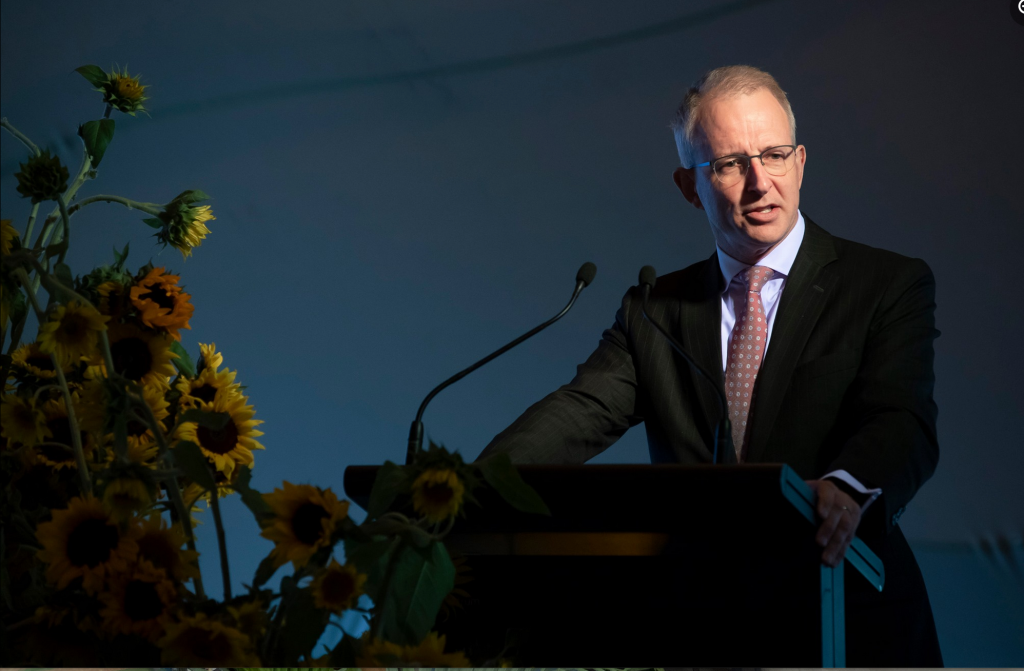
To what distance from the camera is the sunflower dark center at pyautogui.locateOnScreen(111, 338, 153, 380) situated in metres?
0.61

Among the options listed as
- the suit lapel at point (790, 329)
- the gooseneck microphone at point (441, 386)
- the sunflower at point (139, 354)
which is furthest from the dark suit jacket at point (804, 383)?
the sunflower at point (139, 354)

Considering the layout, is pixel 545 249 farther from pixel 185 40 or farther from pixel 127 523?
pixel 127 523

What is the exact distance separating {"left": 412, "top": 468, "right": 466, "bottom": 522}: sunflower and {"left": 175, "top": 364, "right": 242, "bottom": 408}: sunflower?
0.72 ft

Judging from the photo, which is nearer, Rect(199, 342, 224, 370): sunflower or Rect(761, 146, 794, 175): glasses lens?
Rect(199, 342, 224, 370): sunflower

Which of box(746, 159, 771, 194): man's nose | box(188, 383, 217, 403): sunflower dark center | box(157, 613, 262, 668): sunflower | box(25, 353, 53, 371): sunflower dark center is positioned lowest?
box(157, 613, 262, 668): sunflower

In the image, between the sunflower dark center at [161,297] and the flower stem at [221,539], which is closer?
A: the flower stem at [221,539]

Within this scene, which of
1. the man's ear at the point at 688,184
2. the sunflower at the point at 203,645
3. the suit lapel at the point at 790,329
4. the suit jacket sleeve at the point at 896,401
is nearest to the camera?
the sunflower at the point at 203,645

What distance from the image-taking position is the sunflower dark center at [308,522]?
1.60ft

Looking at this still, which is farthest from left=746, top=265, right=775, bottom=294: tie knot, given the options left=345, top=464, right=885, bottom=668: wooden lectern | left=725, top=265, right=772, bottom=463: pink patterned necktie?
left=345, top=464, right=885, bottom=668: wooden lectern

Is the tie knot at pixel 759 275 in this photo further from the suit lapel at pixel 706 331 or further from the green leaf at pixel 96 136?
the green leaf at pixel 96 136

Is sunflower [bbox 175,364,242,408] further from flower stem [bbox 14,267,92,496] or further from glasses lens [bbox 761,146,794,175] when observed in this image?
glasses lens [bbox 761,146,794,175]

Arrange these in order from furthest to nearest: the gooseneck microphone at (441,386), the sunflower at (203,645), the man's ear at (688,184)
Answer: the man's ear at (688,184)
the gooseneck microphone at (441,386)
the sunflower at (203,645)

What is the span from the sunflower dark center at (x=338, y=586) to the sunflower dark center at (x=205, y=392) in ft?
0.74

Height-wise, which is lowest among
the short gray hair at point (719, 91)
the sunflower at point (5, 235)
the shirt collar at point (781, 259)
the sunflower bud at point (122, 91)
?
the sunflower at point (5, 235)
